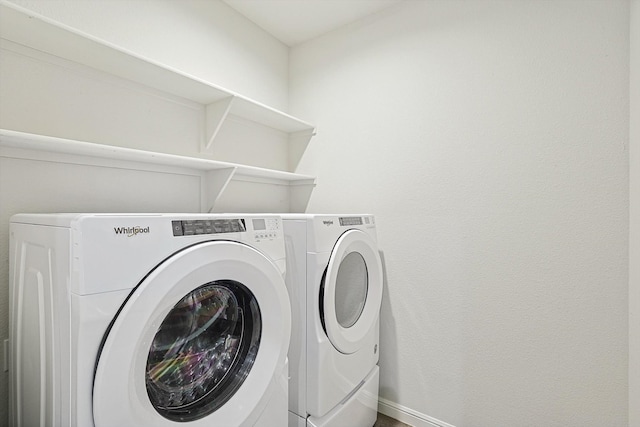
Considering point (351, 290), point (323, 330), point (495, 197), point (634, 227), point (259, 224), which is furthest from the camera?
point (351, 290)

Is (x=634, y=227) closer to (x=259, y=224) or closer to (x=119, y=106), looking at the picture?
(x=259, y=224)

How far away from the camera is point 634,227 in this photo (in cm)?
124

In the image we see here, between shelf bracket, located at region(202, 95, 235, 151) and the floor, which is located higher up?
shelf bracket, located at region(202, 95, 235, 151)

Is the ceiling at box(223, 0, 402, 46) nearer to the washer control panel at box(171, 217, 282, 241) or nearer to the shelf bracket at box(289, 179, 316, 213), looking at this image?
the shelf bracket at box(289, 179, 316, 213)

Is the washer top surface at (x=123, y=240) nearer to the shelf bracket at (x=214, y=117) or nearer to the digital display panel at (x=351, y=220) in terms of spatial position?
the digital display panel at (x=351, y=220)

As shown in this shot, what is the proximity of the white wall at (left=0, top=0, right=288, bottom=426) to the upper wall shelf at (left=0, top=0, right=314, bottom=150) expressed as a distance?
0.19ft

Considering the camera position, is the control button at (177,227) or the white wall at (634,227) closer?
the control button at (177,227)

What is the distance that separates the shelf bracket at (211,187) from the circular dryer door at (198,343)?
838 mm

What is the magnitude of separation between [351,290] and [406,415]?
0.87 meters

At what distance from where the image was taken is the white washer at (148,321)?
0.72m

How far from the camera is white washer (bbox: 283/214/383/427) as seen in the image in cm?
142

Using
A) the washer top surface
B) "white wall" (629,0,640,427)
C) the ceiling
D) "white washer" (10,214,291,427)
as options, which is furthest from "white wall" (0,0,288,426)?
"white wall" (629,0,640,427)

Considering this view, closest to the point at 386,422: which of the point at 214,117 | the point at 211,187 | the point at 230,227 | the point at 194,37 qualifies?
the point at 230,227

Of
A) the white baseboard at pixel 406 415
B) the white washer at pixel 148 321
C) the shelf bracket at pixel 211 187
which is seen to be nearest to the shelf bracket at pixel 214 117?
the shelf bracket at pixel 211 187
